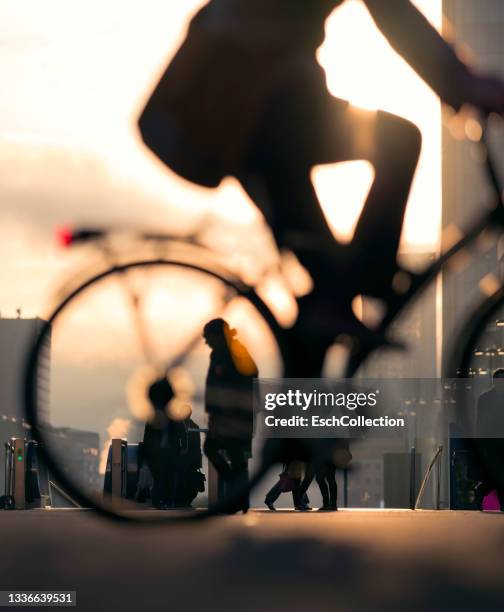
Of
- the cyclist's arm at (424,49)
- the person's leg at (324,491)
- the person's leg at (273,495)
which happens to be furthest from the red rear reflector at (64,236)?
the person's leg at (273,495)

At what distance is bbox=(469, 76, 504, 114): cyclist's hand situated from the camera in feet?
20.3

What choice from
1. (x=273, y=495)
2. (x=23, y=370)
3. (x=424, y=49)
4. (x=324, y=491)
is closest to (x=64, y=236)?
(x=23, y=370)

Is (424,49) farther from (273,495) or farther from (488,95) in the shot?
(273,495)

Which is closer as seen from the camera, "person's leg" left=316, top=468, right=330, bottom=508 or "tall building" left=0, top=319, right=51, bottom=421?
"tall building" left=0, top=319, right=51, bottom=421

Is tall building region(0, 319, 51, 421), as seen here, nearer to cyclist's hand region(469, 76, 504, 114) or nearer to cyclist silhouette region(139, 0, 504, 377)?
cyclist silhouette region(139, 0, 504, 377)

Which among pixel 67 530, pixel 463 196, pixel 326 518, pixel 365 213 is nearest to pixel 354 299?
pixel 365 213

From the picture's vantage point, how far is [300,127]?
6316 mm

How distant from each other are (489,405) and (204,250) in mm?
1830

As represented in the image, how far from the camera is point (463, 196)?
2657 inches

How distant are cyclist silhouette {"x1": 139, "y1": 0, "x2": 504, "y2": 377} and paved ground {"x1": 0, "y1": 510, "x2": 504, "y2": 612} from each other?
88 centimetres

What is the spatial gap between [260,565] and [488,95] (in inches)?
84.7

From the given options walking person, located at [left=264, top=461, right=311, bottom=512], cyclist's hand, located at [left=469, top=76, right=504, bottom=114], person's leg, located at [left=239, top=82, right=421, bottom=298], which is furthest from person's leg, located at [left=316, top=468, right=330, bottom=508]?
cyclist's hand, located at [left=469, top=76, right=504, bottom=114]

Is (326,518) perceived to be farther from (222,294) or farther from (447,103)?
(447,103)

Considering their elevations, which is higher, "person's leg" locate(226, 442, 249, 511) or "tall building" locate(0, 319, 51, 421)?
"tall building" locate(0, 319, 51, 421)
